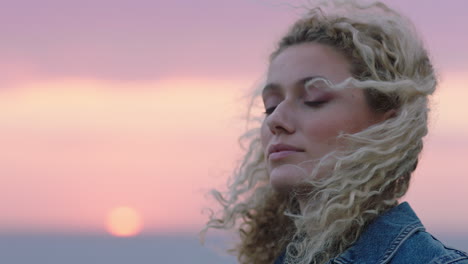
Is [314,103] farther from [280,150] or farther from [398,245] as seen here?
[398,245]

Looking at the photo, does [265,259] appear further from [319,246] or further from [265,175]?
[319,246]

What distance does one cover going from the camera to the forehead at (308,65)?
408cm

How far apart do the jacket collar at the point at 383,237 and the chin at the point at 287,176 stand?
0.45m

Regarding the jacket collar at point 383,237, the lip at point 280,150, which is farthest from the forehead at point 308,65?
the jacket collar at point 383,237

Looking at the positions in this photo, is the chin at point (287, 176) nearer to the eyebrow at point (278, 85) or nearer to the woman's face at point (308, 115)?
the woman's face at point (308, 115)

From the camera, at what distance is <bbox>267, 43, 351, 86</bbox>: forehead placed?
13.4ft

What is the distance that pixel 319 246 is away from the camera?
3.96 m

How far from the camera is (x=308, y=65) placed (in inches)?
164

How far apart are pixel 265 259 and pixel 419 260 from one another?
1.53 metres

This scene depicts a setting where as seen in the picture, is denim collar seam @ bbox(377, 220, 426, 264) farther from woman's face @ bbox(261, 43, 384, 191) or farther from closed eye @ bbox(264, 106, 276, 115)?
closed eye @ bbox(264, 106, 276, 115)

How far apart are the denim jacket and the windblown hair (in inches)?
3.0

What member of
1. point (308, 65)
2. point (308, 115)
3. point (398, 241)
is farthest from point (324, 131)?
point (398, 241)

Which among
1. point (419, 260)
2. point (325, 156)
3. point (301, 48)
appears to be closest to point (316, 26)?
point (301, 48)

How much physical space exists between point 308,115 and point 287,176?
13.8 inches
